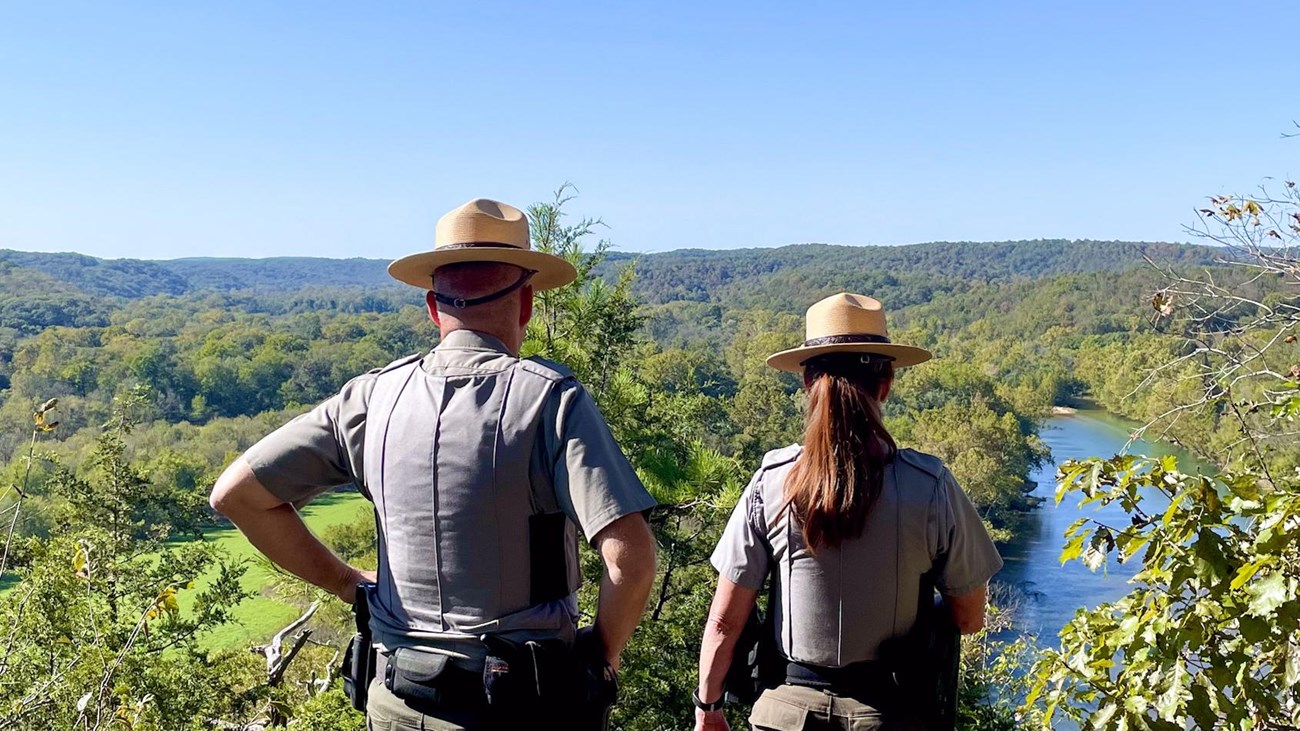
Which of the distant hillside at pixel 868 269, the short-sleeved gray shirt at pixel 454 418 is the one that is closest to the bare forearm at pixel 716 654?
the short-sleeved gray shirt at pixel 454 418

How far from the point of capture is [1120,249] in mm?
175625

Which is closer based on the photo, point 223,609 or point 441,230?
point 441,230

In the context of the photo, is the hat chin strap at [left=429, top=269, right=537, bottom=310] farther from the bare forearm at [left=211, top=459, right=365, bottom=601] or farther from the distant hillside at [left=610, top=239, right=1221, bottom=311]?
the distant hillside at [left=610, top=239, right=1221, bottom=311]

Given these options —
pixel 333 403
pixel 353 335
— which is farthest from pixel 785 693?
pixel 353 335

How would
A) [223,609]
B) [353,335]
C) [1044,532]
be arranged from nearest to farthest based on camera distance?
[223,609], [1044,532], [353,335]

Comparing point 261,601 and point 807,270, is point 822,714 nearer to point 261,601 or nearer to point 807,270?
point 261,601

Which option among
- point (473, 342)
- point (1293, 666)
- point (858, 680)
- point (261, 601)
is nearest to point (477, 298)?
point (473, 342)

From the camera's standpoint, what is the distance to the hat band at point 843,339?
2.29 metres

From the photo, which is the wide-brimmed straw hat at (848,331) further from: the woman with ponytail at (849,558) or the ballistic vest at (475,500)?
the ballistic vest at (475,500)

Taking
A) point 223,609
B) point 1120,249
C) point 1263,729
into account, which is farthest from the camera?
point 1120,249

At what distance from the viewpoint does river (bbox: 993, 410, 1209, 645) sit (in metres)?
28.8

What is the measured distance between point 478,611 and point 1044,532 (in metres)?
44.2

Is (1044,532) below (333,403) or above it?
below

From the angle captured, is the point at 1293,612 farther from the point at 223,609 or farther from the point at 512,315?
the point at 223,609
